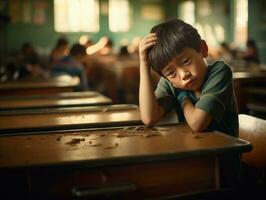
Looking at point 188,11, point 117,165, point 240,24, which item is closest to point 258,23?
point 240,24

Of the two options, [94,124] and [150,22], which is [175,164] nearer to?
[94,124]

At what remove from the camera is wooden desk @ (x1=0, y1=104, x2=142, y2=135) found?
1.62 meters

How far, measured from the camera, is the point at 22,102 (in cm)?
261

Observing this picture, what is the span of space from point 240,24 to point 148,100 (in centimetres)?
1060

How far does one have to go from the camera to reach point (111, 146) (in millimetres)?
1163

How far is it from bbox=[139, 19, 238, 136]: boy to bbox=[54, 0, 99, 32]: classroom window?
1185 cm

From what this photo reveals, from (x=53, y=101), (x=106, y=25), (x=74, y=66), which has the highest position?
(x=106, y=25)

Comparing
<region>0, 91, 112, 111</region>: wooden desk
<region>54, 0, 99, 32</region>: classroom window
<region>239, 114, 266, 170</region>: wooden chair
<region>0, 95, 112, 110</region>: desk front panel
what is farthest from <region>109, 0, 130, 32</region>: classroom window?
<region>239, 114, 266, 170</region>: wooden chair

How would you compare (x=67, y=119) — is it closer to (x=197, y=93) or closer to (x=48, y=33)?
(x=197, y=93)

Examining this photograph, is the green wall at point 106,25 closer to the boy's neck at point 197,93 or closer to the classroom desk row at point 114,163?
the boy's neck at point 197,93

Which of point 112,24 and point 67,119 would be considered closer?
point 67,119

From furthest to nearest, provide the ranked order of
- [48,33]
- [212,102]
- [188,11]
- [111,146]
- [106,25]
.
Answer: [188,11], [106,25], [48,33], [212,102], [111,146]

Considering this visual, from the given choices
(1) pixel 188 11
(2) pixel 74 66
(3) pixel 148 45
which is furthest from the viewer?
(1) pixel 188 11

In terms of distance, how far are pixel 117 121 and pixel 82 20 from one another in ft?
38.8
